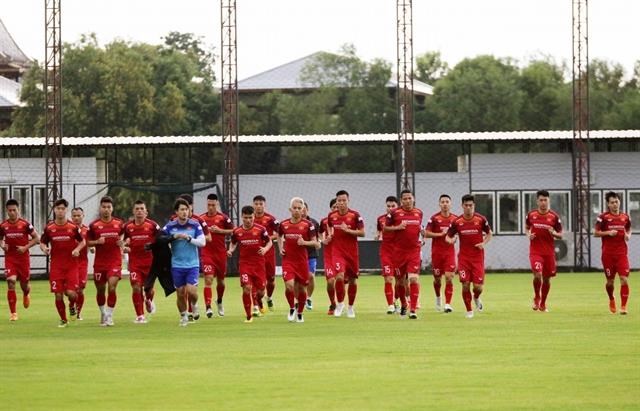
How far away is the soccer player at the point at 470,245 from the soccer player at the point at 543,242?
1.56m

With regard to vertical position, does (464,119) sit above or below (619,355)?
above

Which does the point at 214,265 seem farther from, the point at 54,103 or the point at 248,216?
the point at 54,103

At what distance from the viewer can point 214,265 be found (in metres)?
29.2

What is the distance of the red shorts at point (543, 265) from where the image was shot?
28.7m

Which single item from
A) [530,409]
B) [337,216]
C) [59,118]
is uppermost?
[59,118]

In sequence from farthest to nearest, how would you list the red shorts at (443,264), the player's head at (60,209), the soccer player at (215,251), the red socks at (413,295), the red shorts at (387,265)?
the red shorts at (443,264)
the soccer player at (215,251)
the red shorts at (387,265)
the red socks at (413,295)
the player's head at (60,209)

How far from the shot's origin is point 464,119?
102 meters

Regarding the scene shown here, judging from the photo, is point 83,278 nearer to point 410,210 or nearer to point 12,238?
point 12,238

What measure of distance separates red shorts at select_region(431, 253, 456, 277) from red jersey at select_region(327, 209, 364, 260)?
8.30 ft

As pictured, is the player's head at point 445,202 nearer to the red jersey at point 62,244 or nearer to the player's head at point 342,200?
the player's head at point 342,200

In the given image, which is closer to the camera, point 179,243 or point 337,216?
point 179,243

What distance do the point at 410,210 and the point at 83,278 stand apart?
7.12 m

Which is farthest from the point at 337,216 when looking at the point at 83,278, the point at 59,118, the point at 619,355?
the point at 59,118

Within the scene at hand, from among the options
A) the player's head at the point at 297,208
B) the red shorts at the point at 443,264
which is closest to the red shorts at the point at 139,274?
the player's head at the point at 297,208
